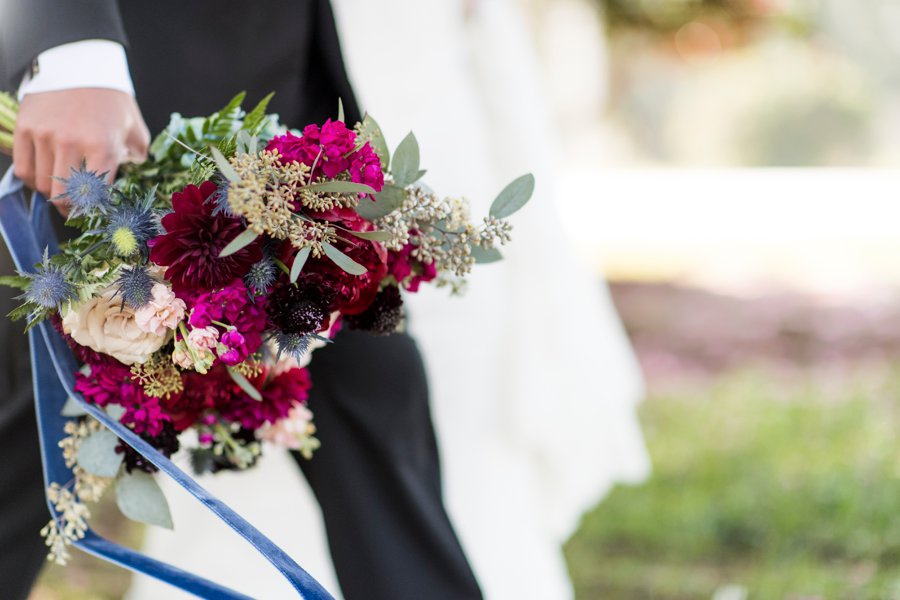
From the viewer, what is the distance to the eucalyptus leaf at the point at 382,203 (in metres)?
1.10

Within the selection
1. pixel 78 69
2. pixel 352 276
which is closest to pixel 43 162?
pixel 78 69

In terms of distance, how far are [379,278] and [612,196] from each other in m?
8.13

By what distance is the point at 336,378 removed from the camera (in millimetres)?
1506

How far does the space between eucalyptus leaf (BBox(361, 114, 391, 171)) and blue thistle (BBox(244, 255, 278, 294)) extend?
0.19m

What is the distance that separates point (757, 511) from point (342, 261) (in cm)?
211

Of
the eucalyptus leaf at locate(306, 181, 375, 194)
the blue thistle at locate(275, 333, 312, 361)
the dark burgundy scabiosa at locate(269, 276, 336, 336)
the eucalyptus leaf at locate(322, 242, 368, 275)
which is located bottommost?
the blue thistle at locate(275, 333, 312, 361)

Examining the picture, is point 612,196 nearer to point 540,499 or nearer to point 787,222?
point 787,222

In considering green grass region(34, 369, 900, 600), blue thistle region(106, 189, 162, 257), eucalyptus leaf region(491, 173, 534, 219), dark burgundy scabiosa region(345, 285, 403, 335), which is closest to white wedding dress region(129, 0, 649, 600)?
green grass region(34, 369, 900, 600)

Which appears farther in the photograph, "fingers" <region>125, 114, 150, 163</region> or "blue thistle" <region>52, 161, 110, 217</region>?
"fingers" <region>125, 114, 150, 163</region>

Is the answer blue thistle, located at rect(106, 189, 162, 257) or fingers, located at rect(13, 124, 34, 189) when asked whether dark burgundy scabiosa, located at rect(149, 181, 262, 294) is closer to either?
blue thistle, located at rect(106, 189, 162, 257)

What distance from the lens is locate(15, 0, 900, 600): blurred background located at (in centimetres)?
263

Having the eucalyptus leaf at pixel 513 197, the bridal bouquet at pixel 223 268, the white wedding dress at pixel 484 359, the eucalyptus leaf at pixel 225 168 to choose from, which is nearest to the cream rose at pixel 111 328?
the bridal bouquet at pixel 223 268

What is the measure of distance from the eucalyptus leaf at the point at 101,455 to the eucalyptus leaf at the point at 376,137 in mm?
512

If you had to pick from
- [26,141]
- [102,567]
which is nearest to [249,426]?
[26,141]
